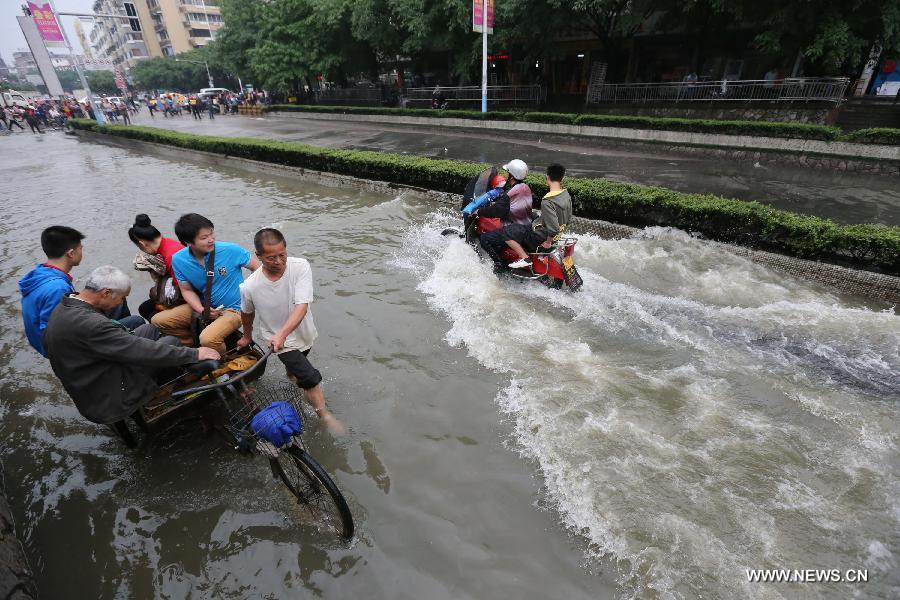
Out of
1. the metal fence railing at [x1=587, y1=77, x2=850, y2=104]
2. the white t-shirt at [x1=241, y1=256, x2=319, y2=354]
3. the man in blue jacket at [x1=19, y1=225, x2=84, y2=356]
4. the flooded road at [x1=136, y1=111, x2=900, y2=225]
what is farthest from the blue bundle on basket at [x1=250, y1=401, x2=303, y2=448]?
the metal fence railing at [x1=587, y1=77, x2=850, y2=104]

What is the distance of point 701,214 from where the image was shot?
7266 mm

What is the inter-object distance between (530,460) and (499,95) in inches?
991

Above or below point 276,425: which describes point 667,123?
above

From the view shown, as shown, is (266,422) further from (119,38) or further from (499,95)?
(119,38)

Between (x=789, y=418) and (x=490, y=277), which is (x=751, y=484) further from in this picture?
(x=490, y=277)

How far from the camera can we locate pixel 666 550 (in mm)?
2883

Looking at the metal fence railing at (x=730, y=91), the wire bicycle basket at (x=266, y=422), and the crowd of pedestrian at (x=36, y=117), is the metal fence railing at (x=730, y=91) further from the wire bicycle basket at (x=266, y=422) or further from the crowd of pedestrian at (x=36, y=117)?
the crowd of pedestrian at (x=36, y=117)

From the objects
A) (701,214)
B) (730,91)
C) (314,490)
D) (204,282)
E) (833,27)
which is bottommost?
(314,490)

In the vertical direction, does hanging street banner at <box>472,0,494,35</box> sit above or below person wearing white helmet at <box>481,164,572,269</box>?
above

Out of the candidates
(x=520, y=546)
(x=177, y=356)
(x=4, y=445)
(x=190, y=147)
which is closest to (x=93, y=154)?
(x=190, y=147)

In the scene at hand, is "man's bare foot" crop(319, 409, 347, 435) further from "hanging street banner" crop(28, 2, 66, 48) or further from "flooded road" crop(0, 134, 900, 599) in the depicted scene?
"hanging street banner" crop(28, 2, 66, 48)

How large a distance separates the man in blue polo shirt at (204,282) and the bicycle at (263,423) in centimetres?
35

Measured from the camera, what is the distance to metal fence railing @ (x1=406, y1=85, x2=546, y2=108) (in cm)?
2353

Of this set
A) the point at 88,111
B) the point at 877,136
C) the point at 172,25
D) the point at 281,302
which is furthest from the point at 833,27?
the point at 172,25
